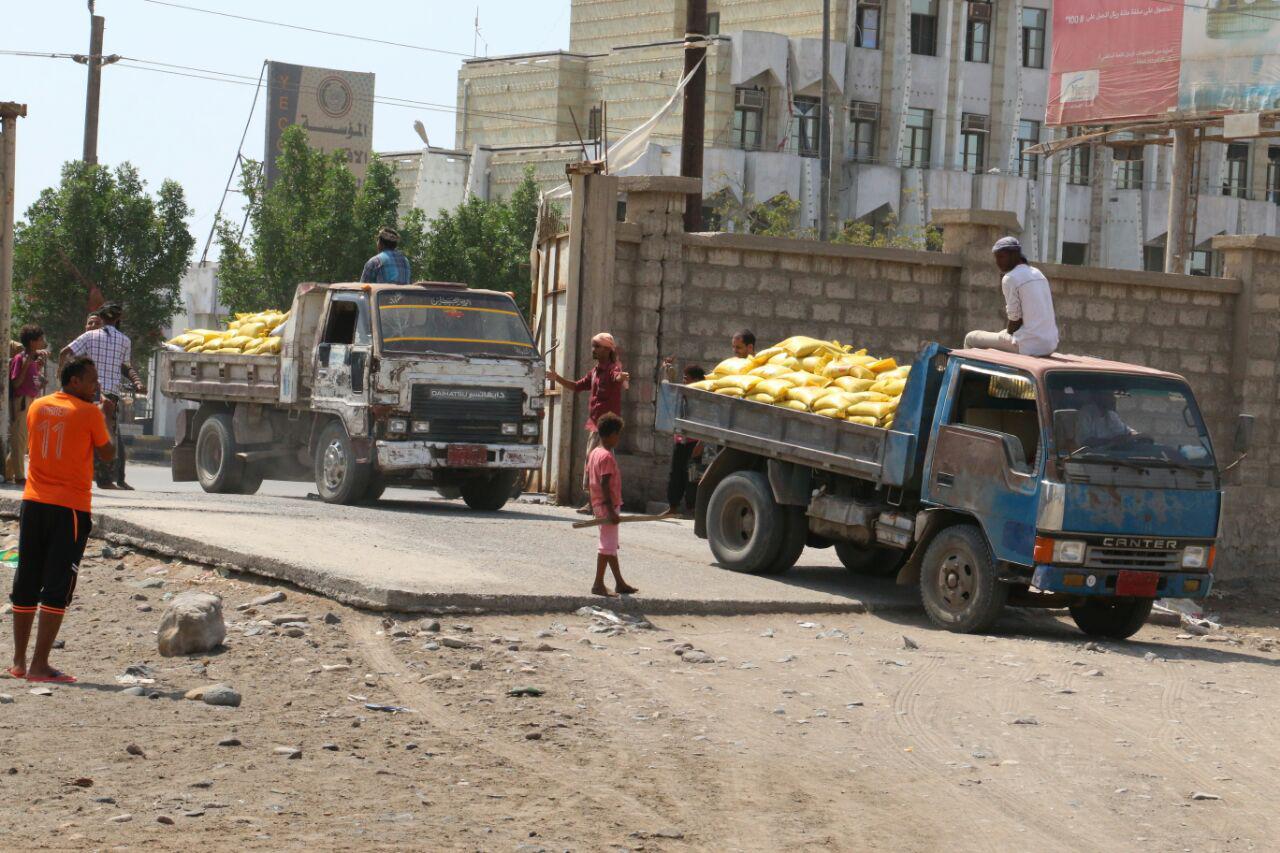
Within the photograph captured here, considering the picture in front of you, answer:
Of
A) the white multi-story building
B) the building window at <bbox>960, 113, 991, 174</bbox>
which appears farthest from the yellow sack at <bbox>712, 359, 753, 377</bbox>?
the building window at <bbox>960, 113, 991, 174</bbox>

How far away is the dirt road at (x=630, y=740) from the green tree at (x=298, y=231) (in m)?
32.4

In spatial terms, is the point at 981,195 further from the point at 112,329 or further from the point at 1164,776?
the point at 1164,776

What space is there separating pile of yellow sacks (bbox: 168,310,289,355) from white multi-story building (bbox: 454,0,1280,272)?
32630mm

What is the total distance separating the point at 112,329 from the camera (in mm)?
16891

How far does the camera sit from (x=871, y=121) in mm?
57094

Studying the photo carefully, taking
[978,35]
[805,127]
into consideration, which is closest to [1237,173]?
[978,35]

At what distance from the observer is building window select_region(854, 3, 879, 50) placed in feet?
186

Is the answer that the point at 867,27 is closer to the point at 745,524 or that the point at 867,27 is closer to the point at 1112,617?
the point at 745,524

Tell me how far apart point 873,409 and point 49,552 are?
→ 5977mm

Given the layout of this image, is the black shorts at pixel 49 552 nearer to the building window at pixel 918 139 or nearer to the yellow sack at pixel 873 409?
the yellow sack at pixel 873 409

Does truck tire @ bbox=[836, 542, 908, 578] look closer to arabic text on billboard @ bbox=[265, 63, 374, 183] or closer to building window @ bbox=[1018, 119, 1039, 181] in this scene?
building window @ bbox=[1018, 119, 1039, 181]

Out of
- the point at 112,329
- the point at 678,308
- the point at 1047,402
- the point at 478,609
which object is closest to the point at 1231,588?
the point at 678,308

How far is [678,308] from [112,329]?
574 cm

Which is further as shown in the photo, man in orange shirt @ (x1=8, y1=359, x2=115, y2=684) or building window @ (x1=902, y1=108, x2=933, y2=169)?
building window @ (x1=902, y1=108, x2=933, y2=169)
